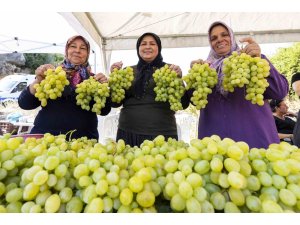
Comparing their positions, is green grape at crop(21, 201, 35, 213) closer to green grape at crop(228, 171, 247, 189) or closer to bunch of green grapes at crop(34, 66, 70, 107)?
green grape at crop(228, 171, 247, 189)

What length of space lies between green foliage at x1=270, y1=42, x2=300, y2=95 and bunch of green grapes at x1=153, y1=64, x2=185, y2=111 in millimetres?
9529

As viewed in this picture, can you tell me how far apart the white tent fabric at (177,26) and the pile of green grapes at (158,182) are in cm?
261

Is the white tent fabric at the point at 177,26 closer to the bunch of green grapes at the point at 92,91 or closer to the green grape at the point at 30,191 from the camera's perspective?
the bunch of green grapes at the point at 92,91

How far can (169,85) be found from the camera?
1560 mm

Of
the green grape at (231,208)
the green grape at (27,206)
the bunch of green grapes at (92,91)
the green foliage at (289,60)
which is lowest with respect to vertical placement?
the green grape at (231,208)

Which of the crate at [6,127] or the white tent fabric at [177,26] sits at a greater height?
the white tent fabric at [177,26]

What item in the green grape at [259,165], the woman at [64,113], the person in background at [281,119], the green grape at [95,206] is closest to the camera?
the green grape at [95,206]

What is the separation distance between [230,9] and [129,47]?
11.6 feet

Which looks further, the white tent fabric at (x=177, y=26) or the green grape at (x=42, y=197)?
the white tent fabric at (x=177, y=26)

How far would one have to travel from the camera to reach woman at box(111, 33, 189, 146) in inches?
75.5

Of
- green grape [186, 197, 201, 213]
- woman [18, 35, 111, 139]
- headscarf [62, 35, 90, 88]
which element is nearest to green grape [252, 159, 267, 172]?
green grape [186, 197, 201, 213]

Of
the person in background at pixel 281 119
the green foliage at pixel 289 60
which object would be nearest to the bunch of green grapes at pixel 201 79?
the person in background at pixel 281 119

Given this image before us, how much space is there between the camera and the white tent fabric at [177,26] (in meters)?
3.54
